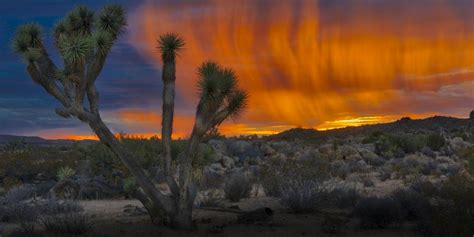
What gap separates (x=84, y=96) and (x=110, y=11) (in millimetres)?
2432

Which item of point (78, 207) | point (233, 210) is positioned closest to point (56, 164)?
point (78, 207)

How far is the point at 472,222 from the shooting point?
40.4 ft

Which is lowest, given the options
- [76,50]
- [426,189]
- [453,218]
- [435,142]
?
[453,218]

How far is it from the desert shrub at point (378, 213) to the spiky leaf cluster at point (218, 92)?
382cm

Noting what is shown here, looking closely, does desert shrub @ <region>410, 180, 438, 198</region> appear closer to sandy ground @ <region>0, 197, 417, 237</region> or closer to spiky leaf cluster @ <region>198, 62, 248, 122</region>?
sandy ground @ <region>0, 197, 417, 237</region>

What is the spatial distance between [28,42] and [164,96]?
3726 mm

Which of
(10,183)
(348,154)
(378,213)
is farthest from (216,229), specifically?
(348,154)

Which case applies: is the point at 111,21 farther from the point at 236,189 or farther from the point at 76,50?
the point at 236,189

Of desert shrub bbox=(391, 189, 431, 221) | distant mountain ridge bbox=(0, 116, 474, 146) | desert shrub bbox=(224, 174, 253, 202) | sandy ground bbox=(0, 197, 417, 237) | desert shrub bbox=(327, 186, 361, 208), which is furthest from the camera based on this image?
distant mountain ridge bbox=(0, 116, 474, 146)

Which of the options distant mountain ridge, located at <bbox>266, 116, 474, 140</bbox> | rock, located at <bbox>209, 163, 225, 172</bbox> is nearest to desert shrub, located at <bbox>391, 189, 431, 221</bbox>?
rock, located at <bbox>209, 163, 225, 172</bbox>

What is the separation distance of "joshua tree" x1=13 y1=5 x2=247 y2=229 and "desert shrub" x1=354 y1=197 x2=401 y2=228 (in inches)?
151

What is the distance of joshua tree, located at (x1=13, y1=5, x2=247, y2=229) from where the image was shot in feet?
40.2

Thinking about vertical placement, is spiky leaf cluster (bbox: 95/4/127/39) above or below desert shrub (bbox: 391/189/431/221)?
above

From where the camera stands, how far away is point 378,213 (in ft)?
43.4
